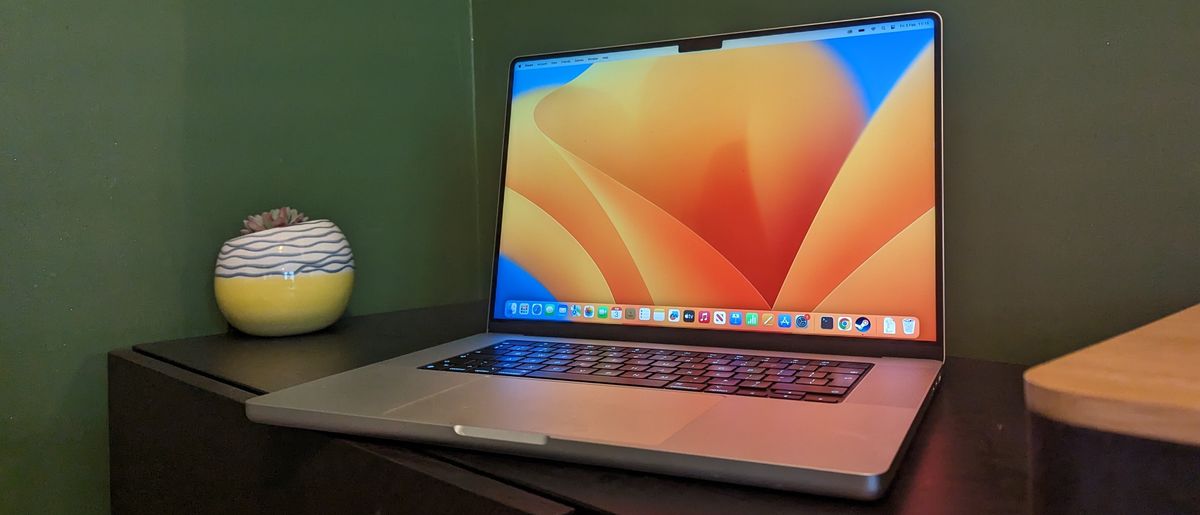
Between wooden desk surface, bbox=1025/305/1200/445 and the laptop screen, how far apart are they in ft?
1.17

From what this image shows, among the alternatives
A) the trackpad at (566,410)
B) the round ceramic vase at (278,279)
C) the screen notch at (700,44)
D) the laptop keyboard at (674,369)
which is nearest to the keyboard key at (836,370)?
the laptop keyboard at (674,369)

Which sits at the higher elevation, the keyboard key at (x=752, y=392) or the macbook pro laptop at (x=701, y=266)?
the macbook pro laptop at (x=701, y=266)

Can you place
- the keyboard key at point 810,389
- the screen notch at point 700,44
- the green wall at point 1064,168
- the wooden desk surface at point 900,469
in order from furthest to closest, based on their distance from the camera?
the screen notch at point 700,44 → the green wall at point 1064,168 → the keyboard key at point 810,389 → the wooden desk surface at point 900,469

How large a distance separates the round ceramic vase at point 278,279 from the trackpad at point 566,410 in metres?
0.36

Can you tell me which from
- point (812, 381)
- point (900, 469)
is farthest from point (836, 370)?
point (900, 469)

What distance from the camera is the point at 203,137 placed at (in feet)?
2.84

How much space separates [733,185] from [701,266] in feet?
0.29

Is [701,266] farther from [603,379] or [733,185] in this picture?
[603,379]

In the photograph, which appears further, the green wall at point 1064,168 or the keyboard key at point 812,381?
the green wall at point 1064,168

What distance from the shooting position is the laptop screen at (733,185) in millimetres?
678

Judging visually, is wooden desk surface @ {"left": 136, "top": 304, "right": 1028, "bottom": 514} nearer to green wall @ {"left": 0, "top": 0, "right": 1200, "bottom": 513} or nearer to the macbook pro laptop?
the macbook pro laptop

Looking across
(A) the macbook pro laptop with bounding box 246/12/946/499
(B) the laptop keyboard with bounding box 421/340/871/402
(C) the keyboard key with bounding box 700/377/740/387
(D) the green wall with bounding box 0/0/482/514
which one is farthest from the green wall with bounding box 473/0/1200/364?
(D) the green wall with bounding box 0/0/482/514

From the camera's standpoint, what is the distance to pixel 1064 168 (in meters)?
0.71

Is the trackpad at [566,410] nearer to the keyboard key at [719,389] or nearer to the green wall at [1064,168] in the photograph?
Result: the keyboard key at [719,389]
